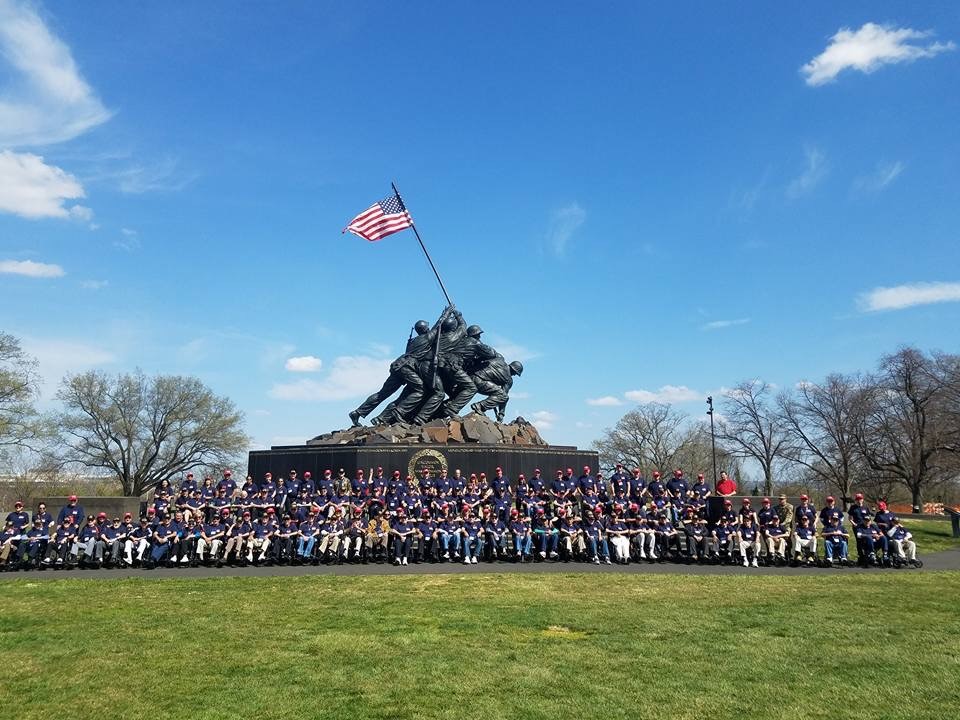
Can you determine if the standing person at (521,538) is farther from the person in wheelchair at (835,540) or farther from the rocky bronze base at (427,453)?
A: the person in wheelchair at (835,540)

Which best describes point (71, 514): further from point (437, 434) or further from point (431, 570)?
point (437, 434)

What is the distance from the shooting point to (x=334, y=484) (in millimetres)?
19797

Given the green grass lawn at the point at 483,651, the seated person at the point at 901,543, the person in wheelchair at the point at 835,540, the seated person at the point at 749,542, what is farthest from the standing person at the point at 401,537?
the seated person at the point at 901,543

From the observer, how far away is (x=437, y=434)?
23.8 metres

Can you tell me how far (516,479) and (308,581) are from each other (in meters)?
10.4

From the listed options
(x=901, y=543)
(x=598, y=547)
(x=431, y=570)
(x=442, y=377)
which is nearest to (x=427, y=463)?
(x=442, y=377)

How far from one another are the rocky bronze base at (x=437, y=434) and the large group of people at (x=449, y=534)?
479 centimetres

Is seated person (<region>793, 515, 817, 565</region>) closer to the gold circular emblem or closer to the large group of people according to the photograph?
the large group of people

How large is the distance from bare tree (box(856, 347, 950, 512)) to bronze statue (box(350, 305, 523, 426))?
3055cm

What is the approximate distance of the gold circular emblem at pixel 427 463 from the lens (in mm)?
21922

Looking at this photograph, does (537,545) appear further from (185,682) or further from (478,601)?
(185,682)

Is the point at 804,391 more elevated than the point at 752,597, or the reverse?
the point at 804,391

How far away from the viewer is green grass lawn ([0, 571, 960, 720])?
6.11 metres

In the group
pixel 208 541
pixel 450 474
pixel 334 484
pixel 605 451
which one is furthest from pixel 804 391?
pixel 208 541
